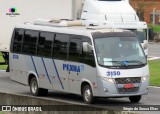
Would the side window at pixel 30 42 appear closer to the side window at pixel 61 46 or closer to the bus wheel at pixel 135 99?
the side window at pixel 61 46

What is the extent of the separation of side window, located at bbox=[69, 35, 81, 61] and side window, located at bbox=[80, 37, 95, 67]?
1.01 ft

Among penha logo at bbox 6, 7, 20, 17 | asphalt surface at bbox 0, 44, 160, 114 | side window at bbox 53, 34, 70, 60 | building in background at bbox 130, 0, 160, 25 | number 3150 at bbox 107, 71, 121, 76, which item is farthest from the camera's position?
building in background at bbox 130, 0, 160, 25

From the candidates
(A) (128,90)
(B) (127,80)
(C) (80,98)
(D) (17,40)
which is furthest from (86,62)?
(D) (17,40)

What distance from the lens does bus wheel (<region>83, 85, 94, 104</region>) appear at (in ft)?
76.5

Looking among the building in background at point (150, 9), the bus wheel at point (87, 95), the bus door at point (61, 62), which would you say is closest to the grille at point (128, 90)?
the bus wheel at point (87, 95)

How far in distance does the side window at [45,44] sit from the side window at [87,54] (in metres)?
2.36

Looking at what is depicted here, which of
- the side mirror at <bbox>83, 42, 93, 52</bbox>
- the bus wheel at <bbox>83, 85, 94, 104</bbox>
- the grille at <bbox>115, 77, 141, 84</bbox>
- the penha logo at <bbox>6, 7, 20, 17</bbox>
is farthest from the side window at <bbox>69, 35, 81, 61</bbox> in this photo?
the penha logo at <bbox>6, 7, 20, 17</bbox>

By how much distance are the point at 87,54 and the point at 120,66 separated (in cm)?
124

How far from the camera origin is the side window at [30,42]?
27.2 meters

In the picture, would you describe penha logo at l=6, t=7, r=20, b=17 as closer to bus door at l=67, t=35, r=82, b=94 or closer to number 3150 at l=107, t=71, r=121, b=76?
bus door at l=67, t=35, r=82, b=94

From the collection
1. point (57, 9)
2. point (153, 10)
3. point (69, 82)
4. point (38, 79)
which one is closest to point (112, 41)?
point (69, 82)

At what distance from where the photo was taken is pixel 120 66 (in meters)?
23.0

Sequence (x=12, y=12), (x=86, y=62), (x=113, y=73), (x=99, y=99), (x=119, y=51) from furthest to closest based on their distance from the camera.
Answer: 1. (x=12, y=12)
2. (x=99, y=99)
3. (x=86, y=62)
4. (x=119, y=51)
5. (x=113, y=73)

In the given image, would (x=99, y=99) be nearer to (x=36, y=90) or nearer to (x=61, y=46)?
(x=61, y=46)
